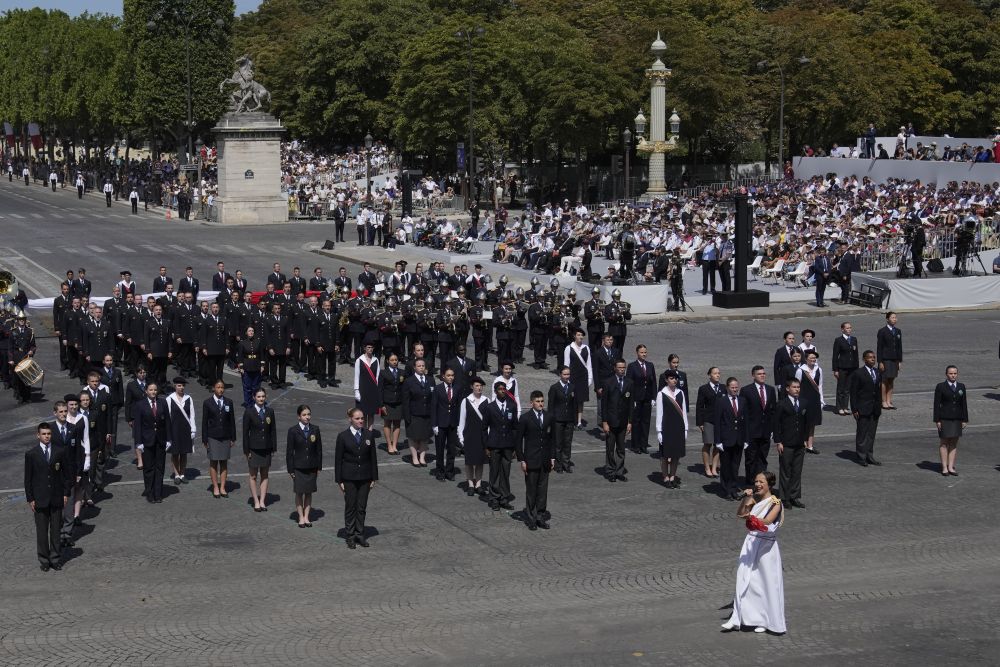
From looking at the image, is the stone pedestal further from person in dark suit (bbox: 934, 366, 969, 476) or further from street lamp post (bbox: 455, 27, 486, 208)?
person in dark suit (bbox: 934, 366, 969, 476)

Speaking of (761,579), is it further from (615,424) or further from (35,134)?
Answer: (35,134)

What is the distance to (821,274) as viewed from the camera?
125 ft

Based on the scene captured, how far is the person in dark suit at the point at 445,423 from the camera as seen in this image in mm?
19406

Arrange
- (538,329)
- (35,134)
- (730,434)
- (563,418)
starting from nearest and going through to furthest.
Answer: (730,434) → (563,418) → (538,329) → (35,134)

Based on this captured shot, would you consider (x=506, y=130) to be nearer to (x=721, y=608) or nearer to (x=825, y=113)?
(x=825, y=113)

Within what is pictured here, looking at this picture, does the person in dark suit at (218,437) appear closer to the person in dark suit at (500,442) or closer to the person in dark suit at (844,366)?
the person in dark suit at (500,442)

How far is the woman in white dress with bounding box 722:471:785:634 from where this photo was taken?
13156 mm

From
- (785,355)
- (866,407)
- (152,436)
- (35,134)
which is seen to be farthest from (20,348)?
(35,134)

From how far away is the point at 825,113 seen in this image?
2822 inches

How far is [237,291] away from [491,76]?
149 feet

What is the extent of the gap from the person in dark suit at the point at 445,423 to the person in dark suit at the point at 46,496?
5.43 m

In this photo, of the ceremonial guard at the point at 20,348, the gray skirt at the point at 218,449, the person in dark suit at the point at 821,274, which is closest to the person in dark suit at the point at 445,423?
the gray skirt at the point at 218,449

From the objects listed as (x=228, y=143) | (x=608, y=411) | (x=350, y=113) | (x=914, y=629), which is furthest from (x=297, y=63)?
(x=914, y=629)

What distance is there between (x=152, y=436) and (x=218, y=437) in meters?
0.84
